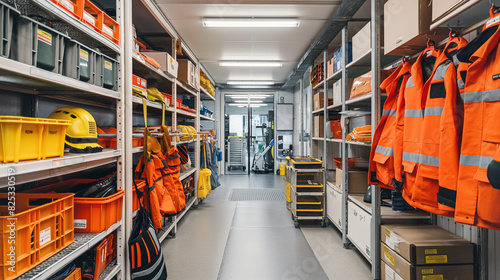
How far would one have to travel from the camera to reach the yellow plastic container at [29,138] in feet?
3.24

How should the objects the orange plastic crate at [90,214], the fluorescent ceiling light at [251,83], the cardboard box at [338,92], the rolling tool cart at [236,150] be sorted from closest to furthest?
the orange plastic crate at [90,214] → the cardboard box at [338,92] → the fluorescent ceiling light at [251,83] → the rolling tool cart at [236,150]

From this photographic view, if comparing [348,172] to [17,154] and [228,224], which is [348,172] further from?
[17,154]

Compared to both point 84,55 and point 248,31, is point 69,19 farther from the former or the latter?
point 248,31

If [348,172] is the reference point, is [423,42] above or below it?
above

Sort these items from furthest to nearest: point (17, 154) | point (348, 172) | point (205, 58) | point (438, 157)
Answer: point (205, 58) < point (348, 172) < point (438, 157) < point (17, 154)

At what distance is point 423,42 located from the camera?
189cm

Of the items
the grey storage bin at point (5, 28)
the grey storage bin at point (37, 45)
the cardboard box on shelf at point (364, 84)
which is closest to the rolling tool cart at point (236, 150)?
the cardboard box on shelf at point (364, 84)

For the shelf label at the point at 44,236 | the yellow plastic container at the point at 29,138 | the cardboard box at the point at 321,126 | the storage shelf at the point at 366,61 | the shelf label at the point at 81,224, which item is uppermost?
the storage shelf at the point at 366,61

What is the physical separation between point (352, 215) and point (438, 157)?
1.48 meters

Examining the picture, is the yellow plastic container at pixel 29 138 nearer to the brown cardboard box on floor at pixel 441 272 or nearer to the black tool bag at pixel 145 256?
the black tool bag at pixel 145 256

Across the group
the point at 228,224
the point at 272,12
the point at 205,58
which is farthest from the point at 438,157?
the point at 205,58

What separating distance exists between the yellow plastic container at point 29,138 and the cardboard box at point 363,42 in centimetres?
262

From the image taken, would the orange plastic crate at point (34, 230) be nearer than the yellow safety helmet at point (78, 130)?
Yes

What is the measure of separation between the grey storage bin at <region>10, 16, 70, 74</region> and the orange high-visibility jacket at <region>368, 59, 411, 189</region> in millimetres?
2262
